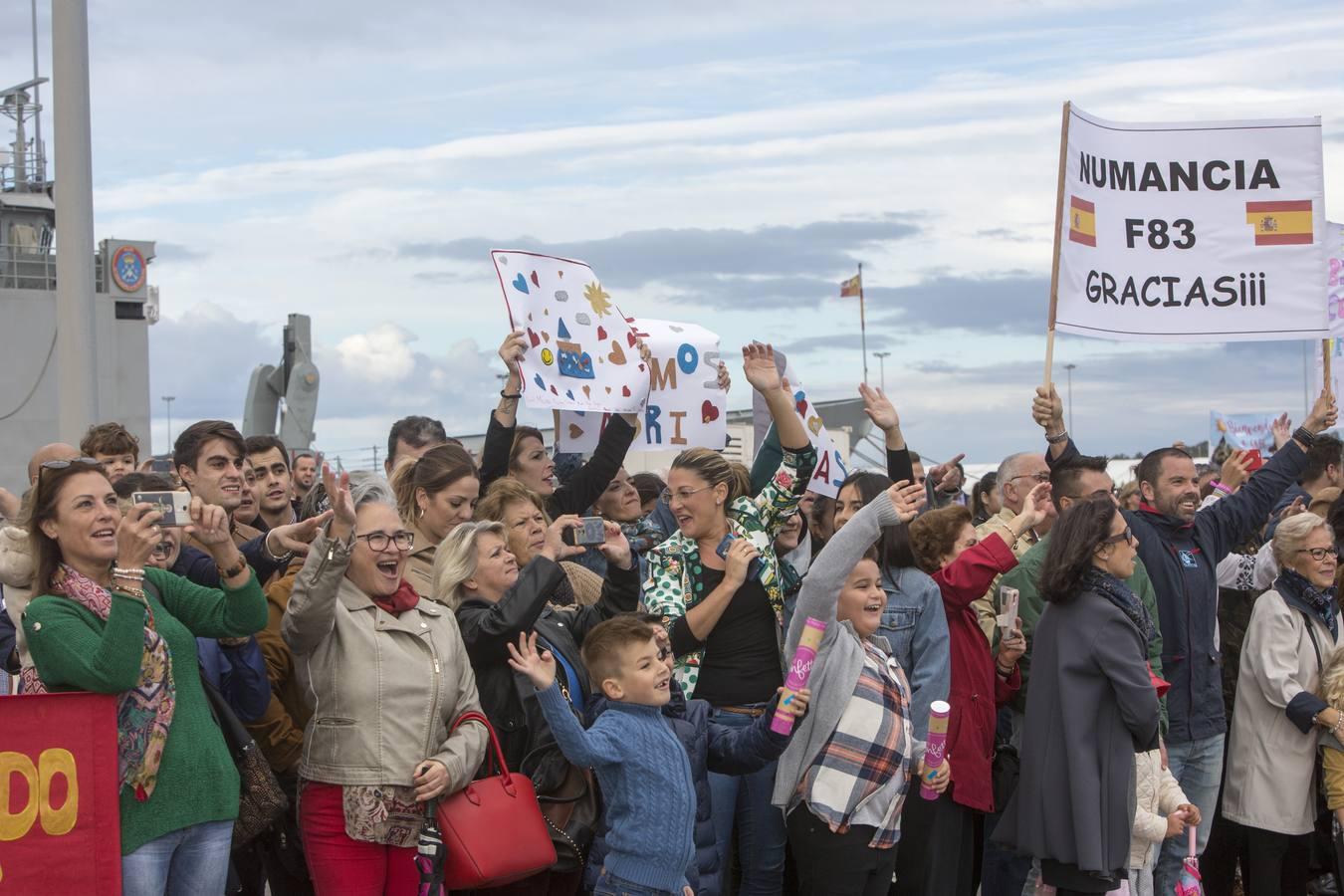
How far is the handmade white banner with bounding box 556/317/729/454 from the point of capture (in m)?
8.88

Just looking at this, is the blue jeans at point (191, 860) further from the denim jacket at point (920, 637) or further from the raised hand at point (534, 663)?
the denim jacket at point (920, 637)

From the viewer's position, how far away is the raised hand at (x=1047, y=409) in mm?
7848

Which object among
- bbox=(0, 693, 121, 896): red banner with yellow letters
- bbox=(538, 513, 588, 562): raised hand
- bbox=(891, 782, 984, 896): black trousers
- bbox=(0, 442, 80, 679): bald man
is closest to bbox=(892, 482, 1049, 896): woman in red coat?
bbox=(891, 782, 984, 896): black trousers

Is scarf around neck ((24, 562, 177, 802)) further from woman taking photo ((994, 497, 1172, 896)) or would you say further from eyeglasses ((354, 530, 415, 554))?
woman taking photo ((994, 497, 1172, 896))

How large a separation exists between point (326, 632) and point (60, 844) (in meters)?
1.09

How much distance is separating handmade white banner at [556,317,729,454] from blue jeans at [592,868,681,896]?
11.9ft

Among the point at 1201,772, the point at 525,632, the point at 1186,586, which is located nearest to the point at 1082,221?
the point at 1186,586

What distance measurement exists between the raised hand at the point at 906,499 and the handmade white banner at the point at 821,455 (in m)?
2.58

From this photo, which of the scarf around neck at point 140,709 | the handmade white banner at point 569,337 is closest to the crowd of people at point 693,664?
the scarf around neck at point 140,709

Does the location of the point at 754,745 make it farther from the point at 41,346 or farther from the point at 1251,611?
the point at 41,346

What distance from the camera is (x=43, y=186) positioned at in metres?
39.8

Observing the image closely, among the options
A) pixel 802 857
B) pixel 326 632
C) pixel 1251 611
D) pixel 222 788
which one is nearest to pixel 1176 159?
pixel 1251 611

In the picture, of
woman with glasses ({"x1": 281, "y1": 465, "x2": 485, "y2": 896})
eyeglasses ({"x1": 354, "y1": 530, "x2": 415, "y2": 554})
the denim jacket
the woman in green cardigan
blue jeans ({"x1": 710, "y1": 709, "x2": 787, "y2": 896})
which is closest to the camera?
the woman in green cardigan

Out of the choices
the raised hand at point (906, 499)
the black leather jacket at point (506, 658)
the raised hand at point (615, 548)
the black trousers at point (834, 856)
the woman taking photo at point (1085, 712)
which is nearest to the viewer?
the black leather jacket at point (506, 658)
